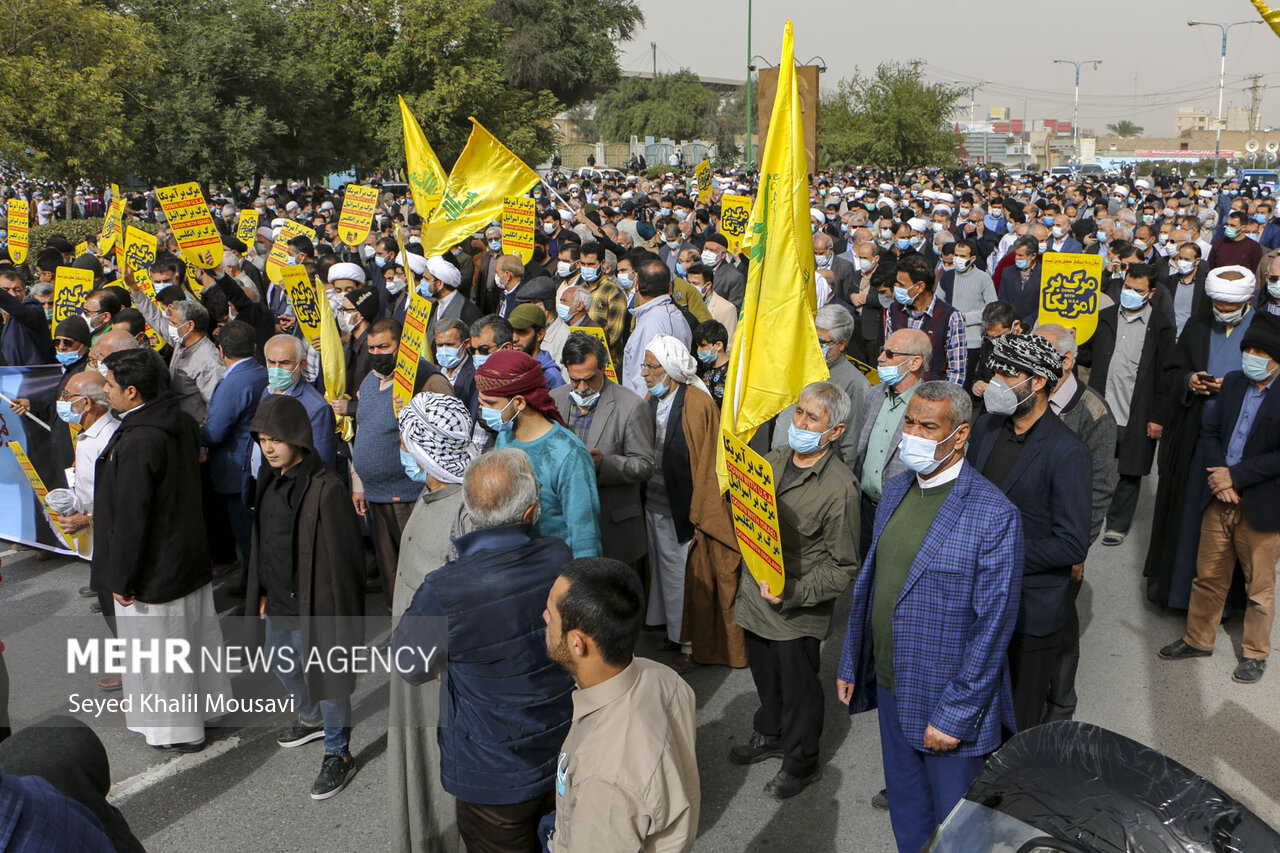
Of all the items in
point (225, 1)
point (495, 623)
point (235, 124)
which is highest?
point (225, 1)

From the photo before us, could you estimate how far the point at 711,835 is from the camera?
164 inches

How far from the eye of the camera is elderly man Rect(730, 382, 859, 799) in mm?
4109

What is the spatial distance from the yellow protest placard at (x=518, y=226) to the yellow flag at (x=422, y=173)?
678 mm

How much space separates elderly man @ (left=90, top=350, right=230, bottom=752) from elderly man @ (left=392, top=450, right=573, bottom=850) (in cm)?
203

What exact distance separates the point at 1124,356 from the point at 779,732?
15.9 ft

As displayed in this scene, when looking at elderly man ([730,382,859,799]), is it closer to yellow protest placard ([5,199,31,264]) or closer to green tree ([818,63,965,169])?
yellow protest placard ([5,199,31,264])

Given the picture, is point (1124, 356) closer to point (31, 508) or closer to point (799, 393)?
point (799, 393)

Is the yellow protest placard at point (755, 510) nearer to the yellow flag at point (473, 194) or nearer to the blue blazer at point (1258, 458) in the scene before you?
the blue blazer at point (1258, 458)

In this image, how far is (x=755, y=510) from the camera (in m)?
3.93

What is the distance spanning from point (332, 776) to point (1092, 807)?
11.2ft

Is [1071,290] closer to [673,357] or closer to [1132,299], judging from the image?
[1132,299]

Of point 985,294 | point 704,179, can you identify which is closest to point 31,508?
point 985,294

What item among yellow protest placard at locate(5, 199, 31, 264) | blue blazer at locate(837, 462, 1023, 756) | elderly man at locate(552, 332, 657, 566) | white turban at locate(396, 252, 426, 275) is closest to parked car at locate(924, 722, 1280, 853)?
blue blazer at locate(837, 462, 1023, 756)

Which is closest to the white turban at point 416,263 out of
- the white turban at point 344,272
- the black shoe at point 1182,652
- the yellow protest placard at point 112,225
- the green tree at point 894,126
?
the white turban at point 344,272
